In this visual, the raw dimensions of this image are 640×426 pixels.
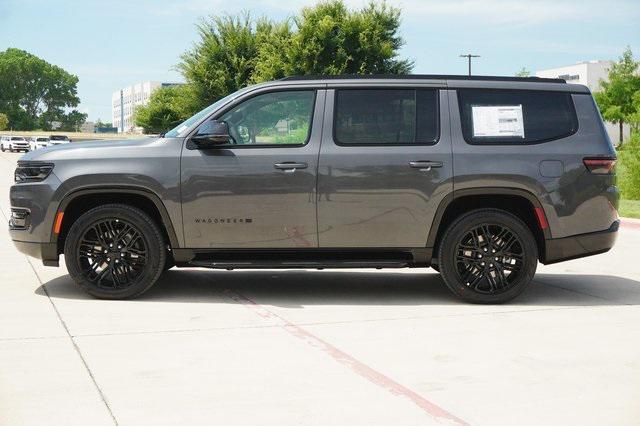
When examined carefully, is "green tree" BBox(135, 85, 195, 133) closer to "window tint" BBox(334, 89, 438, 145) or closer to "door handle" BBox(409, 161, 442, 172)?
"window tint" BBox(334, 89, 438, 145)

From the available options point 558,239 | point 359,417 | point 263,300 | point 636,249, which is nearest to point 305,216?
point 263,300

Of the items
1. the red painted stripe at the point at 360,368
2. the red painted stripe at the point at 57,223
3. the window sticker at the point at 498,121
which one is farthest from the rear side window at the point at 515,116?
the red painted stripe at the point at 57,223

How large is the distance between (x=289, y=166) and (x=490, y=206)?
6.23ft

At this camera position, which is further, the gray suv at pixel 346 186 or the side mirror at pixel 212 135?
the gray suv at pixel 346 186

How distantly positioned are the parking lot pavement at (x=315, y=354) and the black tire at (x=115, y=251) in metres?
0.19

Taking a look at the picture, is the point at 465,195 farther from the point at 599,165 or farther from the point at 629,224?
the point at 629,224

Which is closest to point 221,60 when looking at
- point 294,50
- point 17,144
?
point 294,50

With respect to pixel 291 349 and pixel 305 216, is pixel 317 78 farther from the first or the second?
pixel 291 349

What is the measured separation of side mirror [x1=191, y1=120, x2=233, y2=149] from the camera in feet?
24.7

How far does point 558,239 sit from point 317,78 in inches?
103

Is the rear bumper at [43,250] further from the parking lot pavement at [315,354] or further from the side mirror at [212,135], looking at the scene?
the side mirror at [212,135]

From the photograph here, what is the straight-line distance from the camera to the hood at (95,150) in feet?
25.5

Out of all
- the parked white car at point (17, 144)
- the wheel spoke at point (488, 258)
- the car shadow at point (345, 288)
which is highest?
the parked white car at point (17, 144)

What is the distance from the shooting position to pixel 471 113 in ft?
26.0
